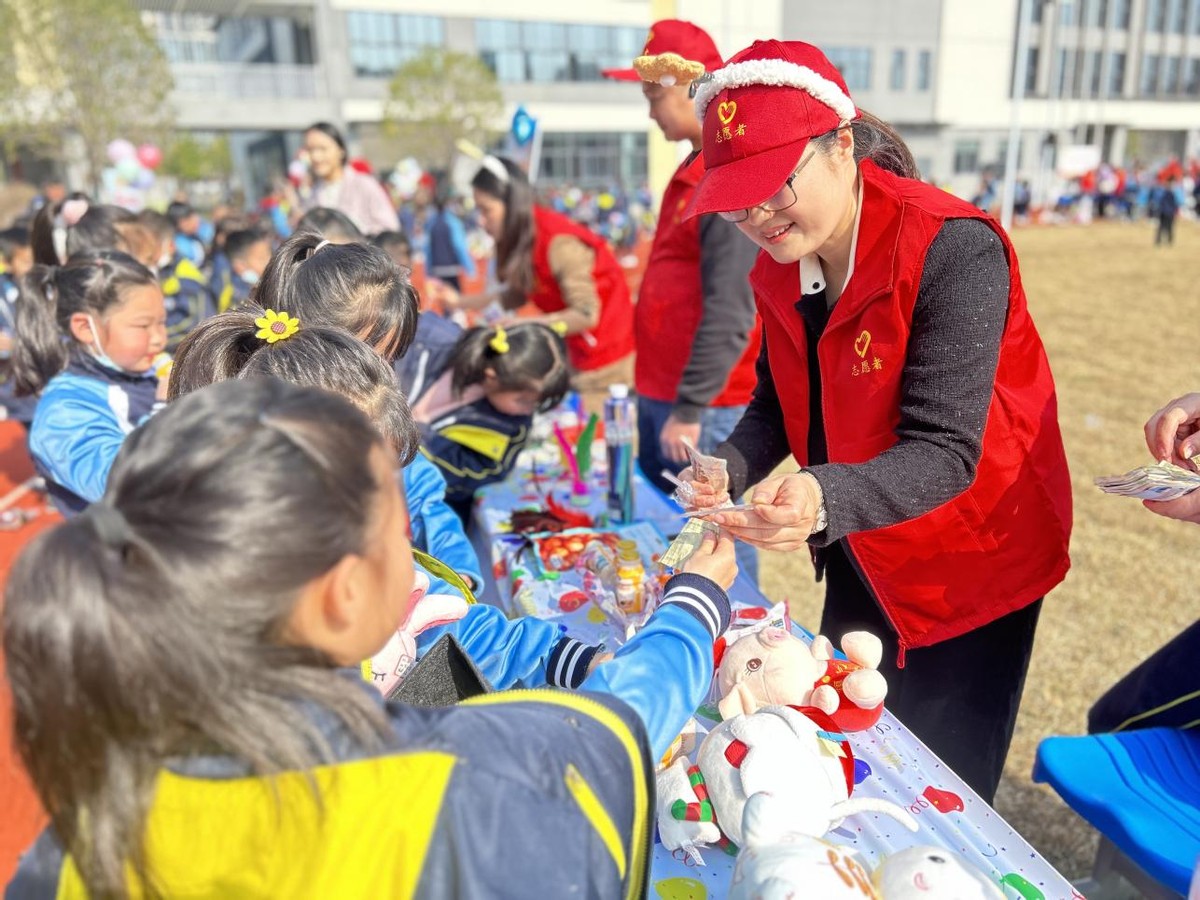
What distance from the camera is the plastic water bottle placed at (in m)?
2.80

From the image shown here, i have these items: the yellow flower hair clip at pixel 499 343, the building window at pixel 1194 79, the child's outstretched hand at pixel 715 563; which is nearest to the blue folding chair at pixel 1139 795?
the child's outstretched hand at pixel 715 563

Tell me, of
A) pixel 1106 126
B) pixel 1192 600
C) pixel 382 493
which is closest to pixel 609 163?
pixel 1106 126

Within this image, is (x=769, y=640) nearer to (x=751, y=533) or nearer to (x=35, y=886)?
(x=751, y=533)

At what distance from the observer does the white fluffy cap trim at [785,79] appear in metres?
1.45

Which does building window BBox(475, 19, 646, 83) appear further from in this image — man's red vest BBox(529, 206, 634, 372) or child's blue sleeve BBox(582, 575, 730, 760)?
child's blue sleeve BBox(582, 575, 730, 760)

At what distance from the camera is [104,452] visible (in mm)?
2463

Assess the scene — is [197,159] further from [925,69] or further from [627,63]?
[925,69]

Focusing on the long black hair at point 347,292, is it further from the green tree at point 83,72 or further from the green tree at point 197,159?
the green tree at point 197,159

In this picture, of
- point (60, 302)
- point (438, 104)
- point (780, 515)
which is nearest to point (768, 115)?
point (780, 515)

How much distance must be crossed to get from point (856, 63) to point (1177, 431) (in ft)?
123

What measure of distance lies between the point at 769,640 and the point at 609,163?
3427 centimetres

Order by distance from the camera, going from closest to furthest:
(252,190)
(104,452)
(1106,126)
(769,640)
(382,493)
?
1. (382,493)
2. (769,640)
3. (104,452)
4. (252,190)
5. (1106,126)

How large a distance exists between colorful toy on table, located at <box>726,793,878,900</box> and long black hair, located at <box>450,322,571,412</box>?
2.19 metres

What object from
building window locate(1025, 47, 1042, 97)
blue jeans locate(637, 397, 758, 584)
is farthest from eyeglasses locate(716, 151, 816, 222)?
building window locate(1025, 47, 1042, 97)
